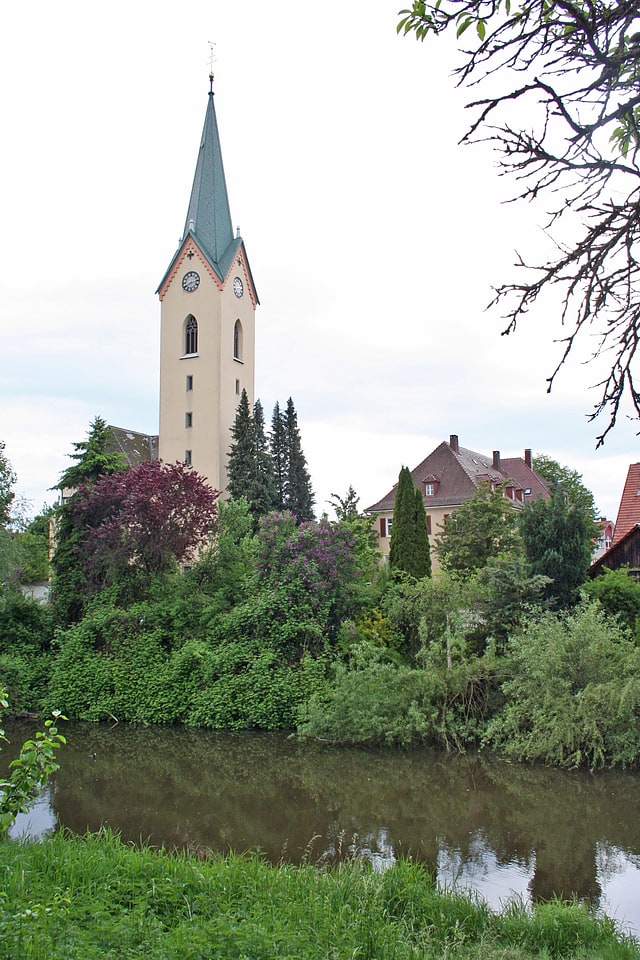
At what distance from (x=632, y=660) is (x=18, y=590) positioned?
15.2m

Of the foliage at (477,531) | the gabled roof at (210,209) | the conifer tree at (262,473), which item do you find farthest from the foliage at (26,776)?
the gabled roof at (210,209)

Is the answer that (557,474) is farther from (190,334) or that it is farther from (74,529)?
(74,529)

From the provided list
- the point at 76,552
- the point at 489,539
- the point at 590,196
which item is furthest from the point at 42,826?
the point at 489,539

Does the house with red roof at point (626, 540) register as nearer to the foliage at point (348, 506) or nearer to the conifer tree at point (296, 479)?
the foliage at point (348, 506)

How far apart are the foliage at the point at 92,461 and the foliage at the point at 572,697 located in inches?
471

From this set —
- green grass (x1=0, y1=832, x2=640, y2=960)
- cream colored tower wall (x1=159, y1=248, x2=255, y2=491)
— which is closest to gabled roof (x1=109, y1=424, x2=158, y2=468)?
cream colored tower wall (x1=159, y1=248, x2=255, y2=491)

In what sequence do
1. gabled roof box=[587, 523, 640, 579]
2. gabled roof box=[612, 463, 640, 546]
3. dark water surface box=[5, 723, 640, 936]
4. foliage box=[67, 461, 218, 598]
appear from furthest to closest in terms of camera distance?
gabled roof box=[612, 463, 640, 546] < gabled roof box=[587, 523, 640, 579] < foliage box=[67, 461, 218, 598] < dark water surface box=[5, 723, 640, 936]

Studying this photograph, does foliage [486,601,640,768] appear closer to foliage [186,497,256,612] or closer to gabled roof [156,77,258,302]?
foliage [186,497,256,612]

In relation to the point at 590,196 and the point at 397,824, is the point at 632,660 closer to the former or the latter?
the point at 397,824

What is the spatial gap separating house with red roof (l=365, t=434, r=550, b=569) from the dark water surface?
1205 inches

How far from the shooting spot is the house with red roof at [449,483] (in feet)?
150

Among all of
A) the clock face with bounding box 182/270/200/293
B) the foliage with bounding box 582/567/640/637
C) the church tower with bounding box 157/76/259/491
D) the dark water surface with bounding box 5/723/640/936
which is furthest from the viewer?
the clock face with bounding box 182/270/200/293

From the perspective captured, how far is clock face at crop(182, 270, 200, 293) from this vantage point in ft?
150

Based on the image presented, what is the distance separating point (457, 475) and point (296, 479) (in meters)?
10.4
